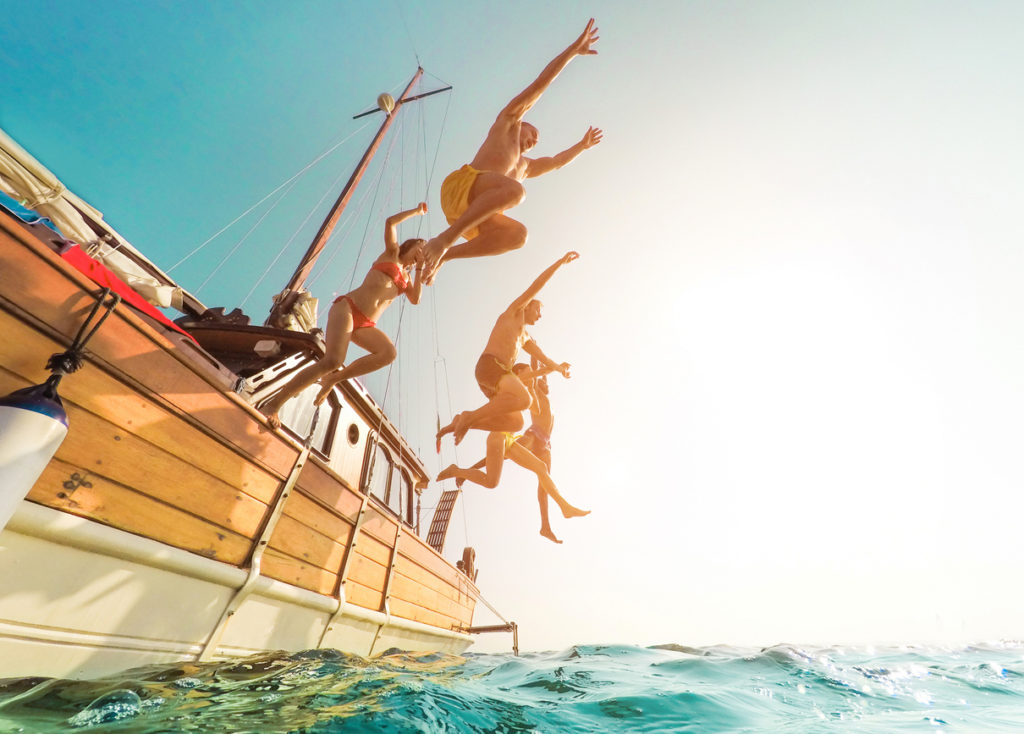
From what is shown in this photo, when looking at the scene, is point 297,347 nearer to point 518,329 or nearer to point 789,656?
point 518,329

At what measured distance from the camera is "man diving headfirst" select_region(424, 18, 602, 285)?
238 centimetres

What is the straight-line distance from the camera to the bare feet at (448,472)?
5160 mm

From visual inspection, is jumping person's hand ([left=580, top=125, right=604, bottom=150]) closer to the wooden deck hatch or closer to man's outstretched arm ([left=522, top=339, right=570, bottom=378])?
man's outstretched arm ([left=522, top=339, right=570, bottom=378])

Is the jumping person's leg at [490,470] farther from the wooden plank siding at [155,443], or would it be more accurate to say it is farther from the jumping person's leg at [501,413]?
the wooden plank siding at [155,443]

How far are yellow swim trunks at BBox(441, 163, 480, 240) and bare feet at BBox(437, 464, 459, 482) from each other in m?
3.33

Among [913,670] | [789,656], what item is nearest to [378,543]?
[789,656]

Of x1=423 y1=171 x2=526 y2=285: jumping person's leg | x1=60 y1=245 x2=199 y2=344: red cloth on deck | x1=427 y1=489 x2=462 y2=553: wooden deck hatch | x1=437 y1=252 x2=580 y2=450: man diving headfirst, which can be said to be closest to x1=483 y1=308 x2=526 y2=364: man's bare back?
x1=437 y1=252 x2=580 y2=450: man diving headfirst

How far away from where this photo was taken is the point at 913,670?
4949mm

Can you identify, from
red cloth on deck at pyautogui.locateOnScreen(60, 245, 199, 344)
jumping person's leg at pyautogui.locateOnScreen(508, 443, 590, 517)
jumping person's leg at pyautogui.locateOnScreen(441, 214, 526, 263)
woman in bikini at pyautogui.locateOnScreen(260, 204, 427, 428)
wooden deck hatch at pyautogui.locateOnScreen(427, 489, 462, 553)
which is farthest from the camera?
wooden deck hatch at pyautogui.locateOnScreen(427, 489, 462, 553)

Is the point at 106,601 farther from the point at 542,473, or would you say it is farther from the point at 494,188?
the point at 542,473

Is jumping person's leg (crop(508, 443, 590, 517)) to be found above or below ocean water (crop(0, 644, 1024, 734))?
above

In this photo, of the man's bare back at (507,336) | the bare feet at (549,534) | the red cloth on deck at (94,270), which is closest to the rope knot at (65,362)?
the red cloth on deck at (94,270)

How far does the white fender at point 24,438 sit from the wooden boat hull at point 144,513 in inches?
15.4

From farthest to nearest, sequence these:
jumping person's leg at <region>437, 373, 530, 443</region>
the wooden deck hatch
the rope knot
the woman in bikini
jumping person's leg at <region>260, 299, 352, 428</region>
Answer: the wooden deck hatch
jumping person's leg at <region>437, 373, 530, 443</region>
the woman in bikini
jumping person's leg at <region>260, 299, 352, 428</region>
the rope knot
